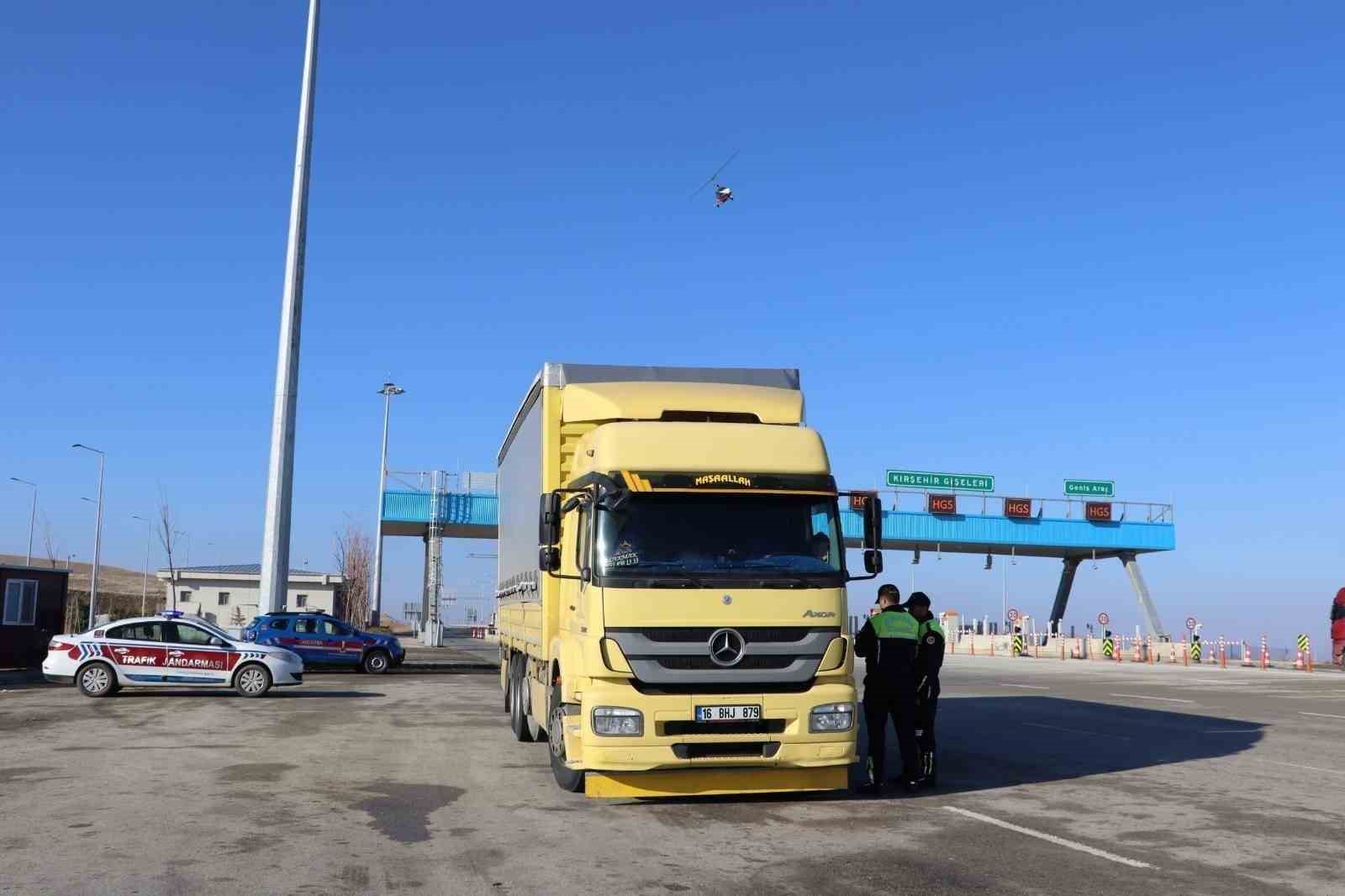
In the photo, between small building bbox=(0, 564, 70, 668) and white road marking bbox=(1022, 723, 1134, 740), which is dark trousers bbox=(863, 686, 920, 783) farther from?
small building bbox=(0, 564, 70, 668)

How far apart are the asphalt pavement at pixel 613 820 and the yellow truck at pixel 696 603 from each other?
53cm

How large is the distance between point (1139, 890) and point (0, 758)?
12040 mm

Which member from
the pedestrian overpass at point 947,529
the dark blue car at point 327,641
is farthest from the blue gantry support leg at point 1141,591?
the dark blue car at point 327,641

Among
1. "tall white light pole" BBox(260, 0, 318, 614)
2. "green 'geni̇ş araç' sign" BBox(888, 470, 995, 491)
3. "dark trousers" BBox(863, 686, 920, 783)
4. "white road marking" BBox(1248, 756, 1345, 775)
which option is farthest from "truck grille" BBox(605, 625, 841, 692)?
"green 'geni̇ş araç' sign" BBox(888, 470, 995, 491)

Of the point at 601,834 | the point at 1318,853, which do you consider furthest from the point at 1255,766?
the point at 601,834

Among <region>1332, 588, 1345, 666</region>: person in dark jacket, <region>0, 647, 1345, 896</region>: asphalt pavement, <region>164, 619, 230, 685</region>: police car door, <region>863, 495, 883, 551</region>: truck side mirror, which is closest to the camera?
<region>0, 647, 1345, 896</region>: asphalt pavement

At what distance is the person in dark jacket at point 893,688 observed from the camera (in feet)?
36.3

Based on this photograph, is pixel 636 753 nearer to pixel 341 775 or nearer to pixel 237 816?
pixel 237 816

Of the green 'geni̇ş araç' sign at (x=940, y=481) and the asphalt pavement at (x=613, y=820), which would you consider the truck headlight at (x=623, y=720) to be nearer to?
the asphalt pavement at (x=613, y=820)

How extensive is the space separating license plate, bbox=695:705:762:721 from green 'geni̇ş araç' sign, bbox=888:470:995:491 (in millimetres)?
49448

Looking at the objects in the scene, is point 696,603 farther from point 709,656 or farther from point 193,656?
point 193,656

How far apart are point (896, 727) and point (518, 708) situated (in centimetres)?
596

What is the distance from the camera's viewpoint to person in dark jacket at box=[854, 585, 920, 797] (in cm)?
1106

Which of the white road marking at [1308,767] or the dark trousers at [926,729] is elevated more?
the dark trousers at [926,729]
